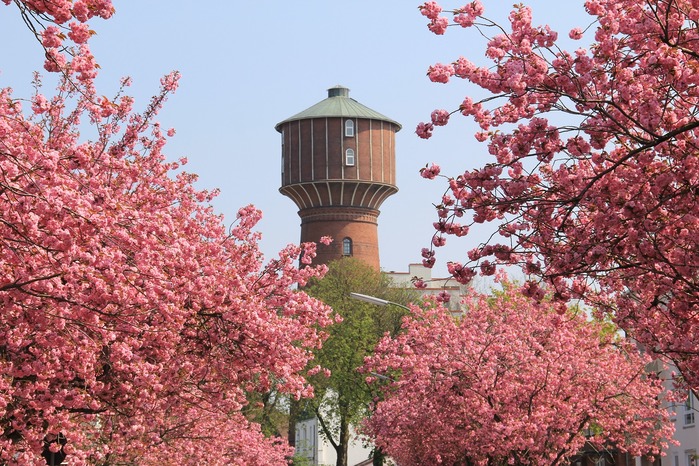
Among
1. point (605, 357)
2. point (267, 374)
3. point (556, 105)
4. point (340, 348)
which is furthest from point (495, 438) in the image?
point (340, 348)

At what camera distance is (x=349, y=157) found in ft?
312

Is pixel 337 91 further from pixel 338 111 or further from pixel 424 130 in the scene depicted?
pixel 424 130

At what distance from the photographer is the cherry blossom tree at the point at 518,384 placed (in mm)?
29016

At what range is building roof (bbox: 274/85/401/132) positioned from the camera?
315ft

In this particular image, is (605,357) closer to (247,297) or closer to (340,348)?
(247,297)

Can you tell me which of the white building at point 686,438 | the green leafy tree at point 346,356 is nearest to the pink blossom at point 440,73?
the white building at point 686,438

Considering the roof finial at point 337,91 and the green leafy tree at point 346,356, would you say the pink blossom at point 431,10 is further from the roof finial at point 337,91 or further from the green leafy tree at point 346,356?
the roof finial at point 337,91

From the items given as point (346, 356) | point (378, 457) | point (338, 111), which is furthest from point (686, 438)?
point (338, 111)

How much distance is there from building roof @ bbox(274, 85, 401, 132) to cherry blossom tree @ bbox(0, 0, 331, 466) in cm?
7363

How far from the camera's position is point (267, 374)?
56.1ft

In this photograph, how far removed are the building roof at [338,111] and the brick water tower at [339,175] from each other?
0.07m

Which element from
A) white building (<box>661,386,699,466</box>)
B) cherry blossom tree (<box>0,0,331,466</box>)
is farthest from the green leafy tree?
cherry blossom tree (<box>0,0,331,466</box>)

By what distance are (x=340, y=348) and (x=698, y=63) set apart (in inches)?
2345

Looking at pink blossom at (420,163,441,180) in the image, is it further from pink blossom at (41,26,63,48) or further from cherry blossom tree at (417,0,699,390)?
pink blossom at (41,26,63,48)
